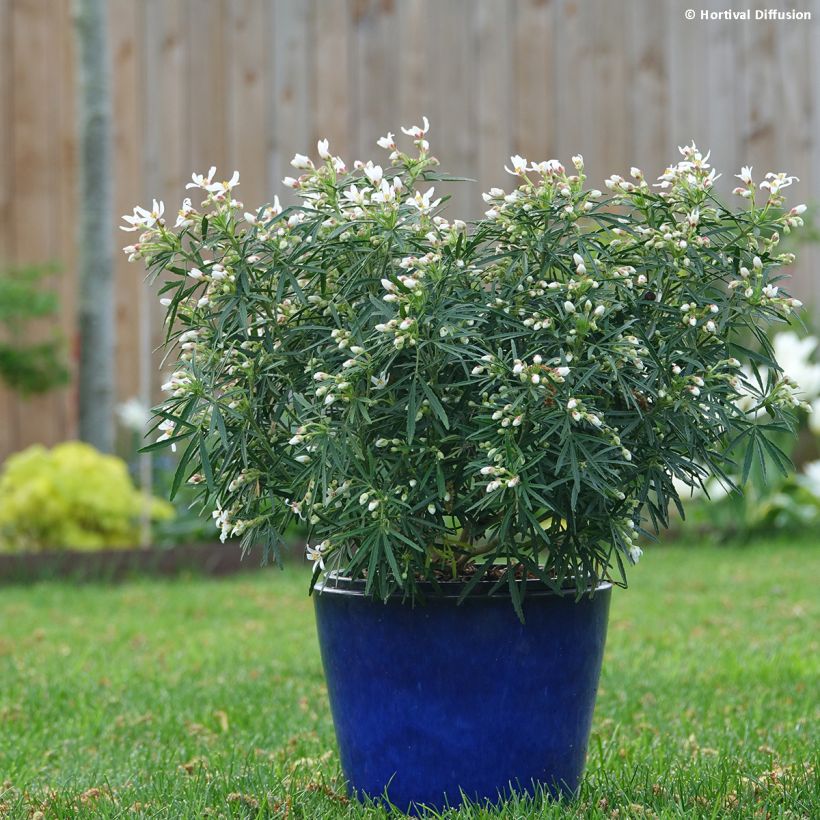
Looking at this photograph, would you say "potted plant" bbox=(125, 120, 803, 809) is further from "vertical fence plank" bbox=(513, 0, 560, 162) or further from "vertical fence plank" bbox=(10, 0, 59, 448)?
"vertical fence plank" bbox=(513, 0, 560, 162)

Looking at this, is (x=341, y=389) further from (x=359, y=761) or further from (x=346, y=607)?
(x=359, y=761)

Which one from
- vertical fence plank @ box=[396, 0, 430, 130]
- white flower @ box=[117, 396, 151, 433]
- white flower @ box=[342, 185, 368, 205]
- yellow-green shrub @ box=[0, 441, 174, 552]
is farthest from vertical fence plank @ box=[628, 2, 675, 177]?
white flower @ box=[342, 185, 368, 205]

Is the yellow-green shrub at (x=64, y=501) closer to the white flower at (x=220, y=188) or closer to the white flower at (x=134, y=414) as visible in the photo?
the white flower at (x=134, y=414)

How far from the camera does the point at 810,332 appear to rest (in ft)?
22.6

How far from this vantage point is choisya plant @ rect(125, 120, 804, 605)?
1874 millimetres

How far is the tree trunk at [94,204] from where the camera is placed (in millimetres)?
5809

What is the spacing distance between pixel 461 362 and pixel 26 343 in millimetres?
4589

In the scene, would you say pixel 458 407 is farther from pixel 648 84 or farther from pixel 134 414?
pixel 648 84

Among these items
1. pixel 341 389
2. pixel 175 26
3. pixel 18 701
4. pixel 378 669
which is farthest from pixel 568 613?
pixel 175 26

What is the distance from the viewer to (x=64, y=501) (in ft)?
18.1

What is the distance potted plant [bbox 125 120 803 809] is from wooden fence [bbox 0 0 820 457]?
166 inches

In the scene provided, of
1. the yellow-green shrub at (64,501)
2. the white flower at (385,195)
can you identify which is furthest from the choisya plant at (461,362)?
the yellow-green shrub at (64,501)

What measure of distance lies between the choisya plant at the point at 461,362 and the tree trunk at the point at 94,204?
3.96 meters

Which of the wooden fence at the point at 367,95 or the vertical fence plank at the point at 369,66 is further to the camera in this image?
the vertical fence plank at the point at 369,66
